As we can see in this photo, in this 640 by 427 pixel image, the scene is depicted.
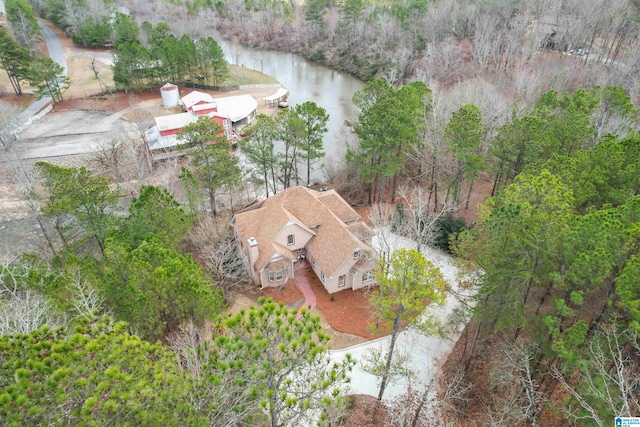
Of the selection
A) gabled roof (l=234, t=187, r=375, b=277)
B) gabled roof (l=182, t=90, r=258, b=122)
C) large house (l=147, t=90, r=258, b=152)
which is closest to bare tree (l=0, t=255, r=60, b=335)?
gabled roof (l=234, t=187, r=375, b=277)

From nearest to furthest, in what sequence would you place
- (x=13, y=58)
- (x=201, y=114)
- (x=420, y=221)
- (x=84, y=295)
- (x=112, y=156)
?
(x=84, y=295)
(x=420, y=221)
(x=112, y=156)
(x=201, y=114)
(x=13, y=58)

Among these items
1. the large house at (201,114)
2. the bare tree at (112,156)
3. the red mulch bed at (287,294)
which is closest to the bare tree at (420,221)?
the red mulch bed at (287,294)

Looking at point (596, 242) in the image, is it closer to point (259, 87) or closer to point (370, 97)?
point (370, 97)

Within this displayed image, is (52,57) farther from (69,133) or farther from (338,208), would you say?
(338,208)

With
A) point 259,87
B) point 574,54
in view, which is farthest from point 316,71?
point 574,54

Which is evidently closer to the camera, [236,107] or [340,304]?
[340,304]

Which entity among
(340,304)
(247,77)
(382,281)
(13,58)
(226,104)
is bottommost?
(340,304)

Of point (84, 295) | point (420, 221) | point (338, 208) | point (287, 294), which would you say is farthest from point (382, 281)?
point (338, 208)
